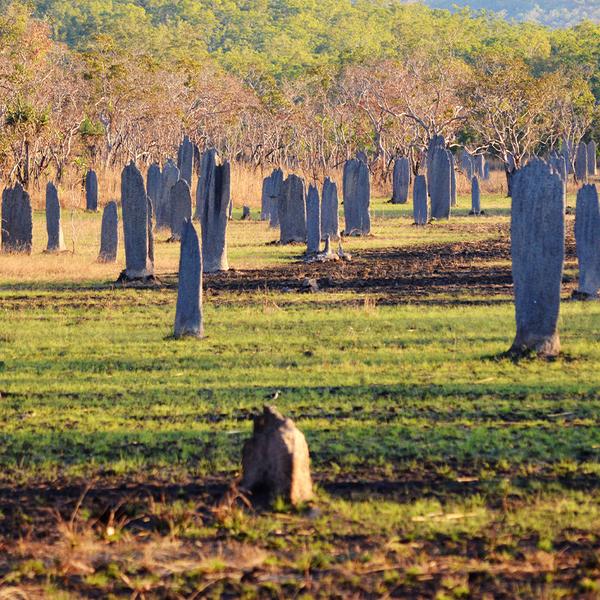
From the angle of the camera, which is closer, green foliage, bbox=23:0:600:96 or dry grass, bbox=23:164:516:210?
dry grass, bbox=23:164:516:210

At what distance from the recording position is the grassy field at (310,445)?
6176 mm

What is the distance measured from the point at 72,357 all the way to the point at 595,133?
5660 cm

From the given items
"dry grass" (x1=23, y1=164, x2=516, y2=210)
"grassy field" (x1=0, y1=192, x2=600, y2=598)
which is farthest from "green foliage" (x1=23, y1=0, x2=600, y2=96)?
"grassy field" (x1=0, y1=192, x2=600, y2=598)

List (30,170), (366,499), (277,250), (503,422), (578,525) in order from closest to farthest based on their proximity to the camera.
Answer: (578,525), (366,499), (503,422), (277,250), (30,170)

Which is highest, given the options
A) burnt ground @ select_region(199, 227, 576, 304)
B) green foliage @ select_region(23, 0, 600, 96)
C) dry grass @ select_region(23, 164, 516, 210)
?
green foliage @ select_region(23, 0, 600, 96)

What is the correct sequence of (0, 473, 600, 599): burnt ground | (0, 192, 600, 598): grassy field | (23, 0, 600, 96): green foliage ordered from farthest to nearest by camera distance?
(23, 0, 600, 96): green foliage
(0, 192, 600, 598): grassy field
(0, 473, 600, 599): burnt ground

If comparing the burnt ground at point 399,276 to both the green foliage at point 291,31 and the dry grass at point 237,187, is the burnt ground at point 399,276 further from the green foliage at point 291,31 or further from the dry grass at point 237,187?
the green foliage at point 291,31

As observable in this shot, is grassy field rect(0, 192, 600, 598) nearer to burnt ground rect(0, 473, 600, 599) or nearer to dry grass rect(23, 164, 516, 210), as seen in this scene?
burnt ground rect(0, 473, 600, 599)

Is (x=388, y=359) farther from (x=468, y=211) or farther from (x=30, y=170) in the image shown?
(x=30, y=170)

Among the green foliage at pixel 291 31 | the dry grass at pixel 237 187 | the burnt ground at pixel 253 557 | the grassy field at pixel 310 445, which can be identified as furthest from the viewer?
the green foliage at pixel 291 31

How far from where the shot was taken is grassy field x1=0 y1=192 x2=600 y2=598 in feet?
20.3

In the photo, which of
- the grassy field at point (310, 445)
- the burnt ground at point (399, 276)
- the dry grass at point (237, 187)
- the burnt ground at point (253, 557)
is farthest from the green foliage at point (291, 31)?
the burnt ground at point (253, 557)

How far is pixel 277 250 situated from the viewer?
25.4m

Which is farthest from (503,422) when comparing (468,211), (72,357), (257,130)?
(257,130)
